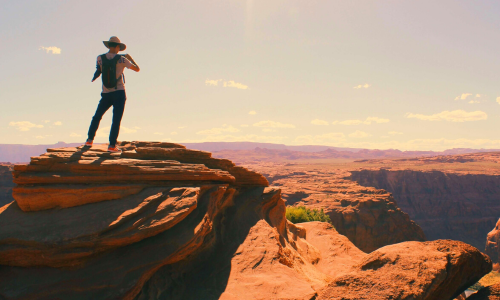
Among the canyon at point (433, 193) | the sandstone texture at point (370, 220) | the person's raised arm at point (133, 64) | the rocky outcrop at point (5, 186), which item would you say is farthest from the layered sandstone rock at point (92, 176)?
the rocky outcrop at point (5, 186)

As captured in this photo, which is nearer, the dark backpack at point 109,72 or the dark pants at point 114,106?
the dark backpack at point 109,72

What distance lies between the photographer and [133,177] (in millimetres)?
7688

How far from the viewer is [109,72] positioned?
774cm

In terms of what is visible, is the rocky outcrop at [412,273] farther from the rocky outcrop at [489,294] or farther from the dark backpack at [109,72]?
the dark backpack at [109,72]

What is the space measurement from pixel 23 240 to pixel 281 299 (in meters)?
5.44

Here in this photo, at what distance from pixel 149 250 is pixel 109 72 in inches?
183

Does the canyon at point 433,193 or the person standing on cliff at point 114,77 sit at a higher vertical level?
the person standing on cliff at point 114,77

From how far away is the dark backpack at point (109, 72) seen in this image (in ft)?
25.4

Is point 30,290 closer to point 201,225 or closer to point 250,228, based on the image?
point 201,225

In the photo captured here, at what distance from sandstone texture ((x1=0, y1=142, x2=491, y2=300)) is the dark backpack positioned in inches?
75.8

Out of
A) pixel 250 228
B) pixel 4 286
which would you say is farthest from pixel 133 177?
pixel 250 228

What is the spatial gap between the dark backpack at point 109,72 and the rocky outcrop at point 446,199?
67.6 metres

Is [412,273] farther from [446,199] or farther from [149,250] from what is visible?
[446,199]

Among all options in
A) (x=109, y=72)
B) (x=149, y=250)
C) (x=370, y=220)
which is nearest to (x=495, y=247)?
(x=370, y=220)
